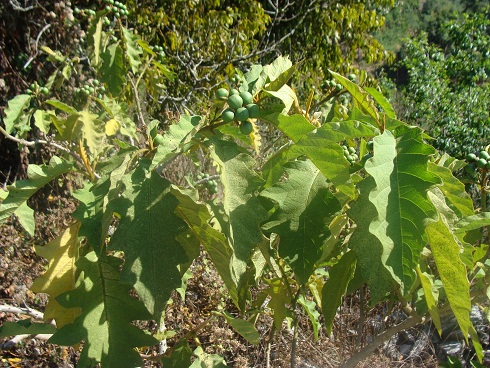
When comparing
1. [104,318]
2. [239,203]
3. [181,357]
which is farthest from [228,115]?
[181,357]

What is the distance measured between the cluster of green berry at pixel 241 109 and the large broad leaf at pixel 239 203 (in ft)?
0.15

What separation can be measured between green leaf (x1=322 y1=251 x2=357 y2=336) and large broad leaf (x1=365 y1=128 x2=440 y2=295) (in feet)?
1.09

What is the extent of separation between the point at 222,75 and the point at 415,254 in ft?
18.3

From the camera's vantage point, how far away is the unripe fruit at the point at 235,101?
0.79 meters

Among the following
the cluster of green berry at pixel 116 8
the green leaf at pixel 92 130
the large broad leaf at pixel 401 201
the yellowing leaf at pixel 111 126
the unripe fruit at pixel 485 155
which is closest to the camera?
the large broad leaf at pixel 401 201

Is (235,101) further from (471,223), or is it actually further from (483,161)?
(483,161)

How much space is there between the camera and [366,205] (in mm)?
727

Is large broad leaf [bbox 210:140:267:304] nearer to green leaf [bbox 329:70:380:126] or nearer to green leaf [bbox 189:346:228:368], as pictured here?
green leaf [bbox 329:70:380:126]

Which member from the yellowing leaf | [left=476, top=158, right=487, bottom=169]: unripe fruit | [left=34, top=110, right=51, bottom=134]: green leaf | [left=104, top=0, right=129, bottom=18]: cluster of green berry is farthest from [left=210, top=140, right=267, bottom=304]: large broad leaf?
[left=104, top=0, right=129, bottom=18]: cluster of green berry

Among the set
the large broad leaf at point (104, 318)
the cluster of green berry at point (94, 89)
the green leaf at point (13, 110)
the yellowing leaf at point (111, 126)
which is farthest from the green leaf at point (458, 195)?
the cluster of green berry at point (94, 89)

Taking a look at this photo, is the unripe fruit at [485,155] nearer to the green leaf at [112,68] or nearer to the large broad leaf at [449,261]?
the large broad leaf at [449,261]

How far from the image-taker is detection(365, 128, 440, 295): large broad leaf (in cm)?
65

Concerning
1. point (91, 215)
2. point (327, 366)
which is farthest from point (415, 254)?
point (327, 366)

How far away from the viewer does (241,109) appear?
0.80 metres
